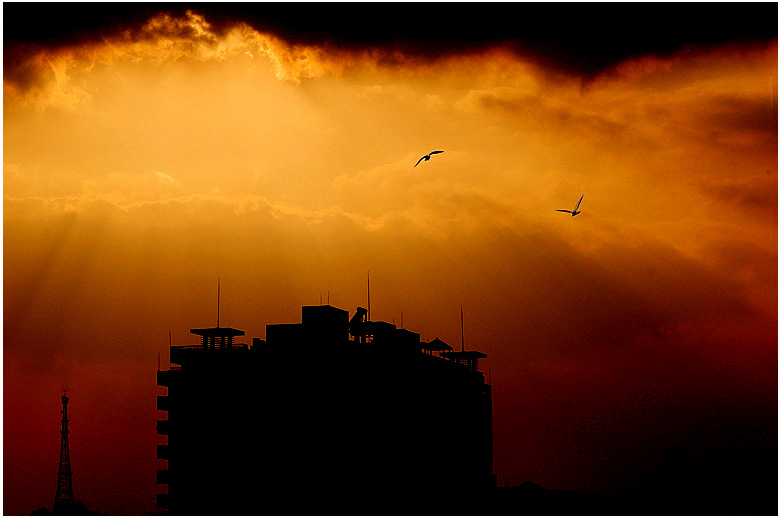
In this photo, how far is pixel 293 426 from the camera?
395 ft

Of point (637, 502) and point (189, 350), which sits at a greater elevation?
point (189, 350)

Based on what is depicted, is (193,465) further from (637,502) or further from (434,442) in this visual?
(637,502)

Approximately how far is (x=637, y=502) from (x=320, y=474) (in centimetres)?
4148

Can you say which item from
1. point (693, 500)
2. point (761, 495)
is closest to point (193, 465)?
point (693, 500)

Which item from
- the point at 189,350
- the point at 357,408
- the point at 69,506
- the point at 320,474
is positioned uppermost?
the point at 189,350

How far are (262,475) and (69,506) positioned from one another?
79.4 meters

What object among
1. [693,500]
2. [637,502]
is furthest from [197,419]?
[693,500]

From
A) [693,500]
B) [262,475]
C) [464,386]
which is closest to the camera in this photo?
[262,475]

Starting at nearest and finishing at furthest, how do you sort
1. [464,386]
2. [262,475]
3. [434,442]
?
[262,475], [434,442], [464,386]

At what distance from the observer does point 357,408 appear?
408ft

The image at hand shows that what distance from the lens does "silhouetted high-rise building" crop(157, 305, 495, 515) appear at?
11694cm

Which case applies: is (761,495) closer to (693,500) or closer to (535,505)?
(693,500)

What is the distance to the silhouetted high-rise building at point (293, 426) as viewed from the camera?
117 meters

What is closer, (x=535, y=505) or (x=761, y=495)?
(x=535, y=505)
